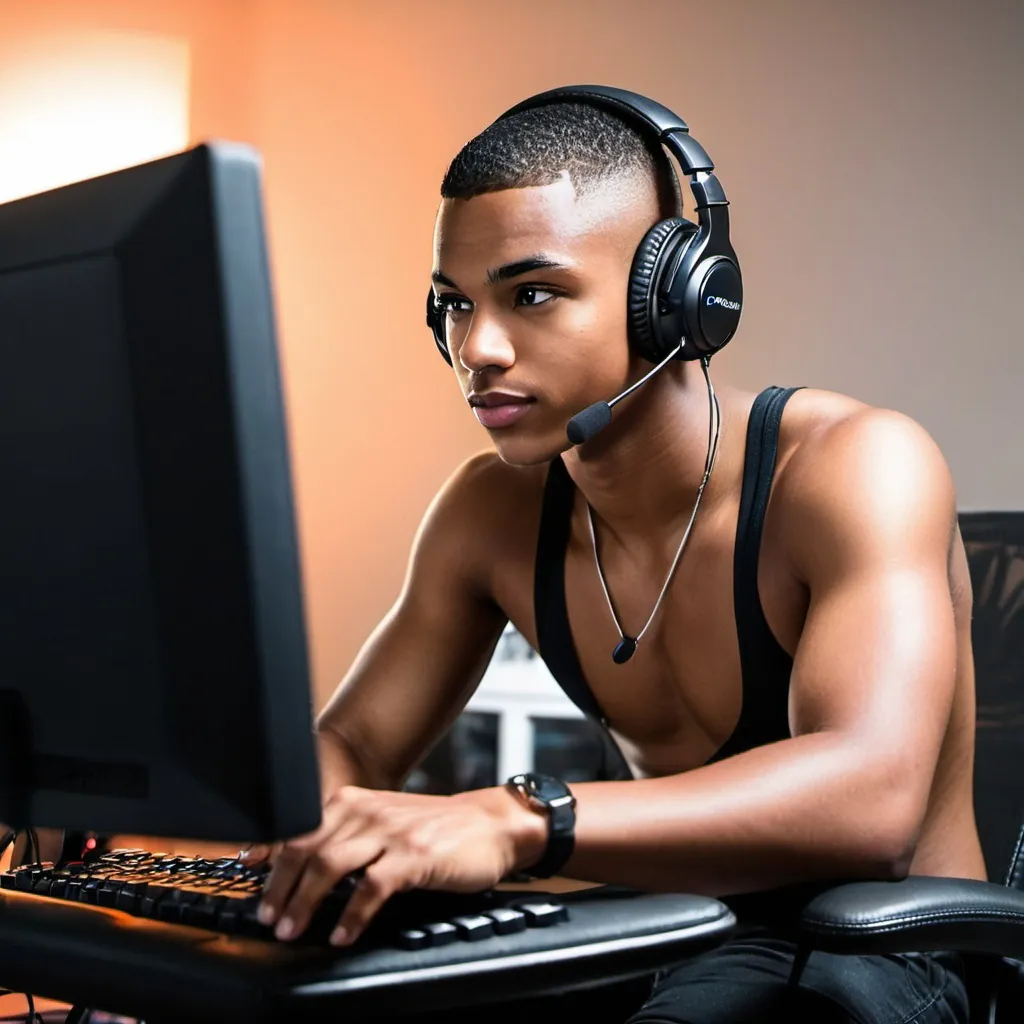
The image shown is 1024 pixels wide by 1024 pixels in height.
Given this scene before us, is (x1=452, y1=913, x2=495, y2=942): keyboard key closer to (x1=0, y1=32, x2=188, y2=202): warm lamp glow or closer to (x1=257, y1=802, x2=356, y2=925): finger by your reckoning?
(x1=257, y1=802, x2=356, y2=925): finger

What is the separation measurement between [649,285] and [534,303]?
98 millimetres

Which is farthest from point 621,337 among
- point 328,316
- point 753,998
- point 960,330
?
point 328,316

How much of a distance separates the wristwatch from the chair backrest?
582 mm

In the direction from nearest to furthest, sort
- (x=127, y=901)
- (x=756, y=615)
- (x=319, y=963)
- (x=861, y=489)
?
(x=319, y=963)
(x=127, y=901)
(x=861, y=489)
(x=756, y=615)

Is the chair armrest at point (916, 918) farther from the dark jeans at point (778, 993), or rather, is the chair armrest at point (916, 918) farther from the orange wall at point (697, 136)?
the orange wall at point (697, 136)

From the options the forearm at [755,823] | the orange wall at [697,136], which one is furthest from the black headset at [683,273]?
the orange wall at [697,136]

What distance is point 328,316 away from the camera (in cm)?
293

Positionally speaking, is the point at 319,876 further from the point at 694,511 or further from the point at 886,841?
the point at 694,511

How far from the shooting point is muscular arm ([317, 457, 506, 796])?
4.20 ft

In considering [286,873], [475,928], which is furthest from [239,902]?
[475,928]

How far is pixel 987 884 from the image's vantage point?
2.81ft

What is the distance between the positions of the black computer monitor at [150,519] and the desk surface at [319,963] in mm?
56

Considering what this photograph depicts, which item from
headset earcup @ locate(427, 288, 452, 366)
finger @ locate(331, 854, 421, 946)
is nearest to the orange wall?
headset earcup @ locate(427, 288, 452, 366)

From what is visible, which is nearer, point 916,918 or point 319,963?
point 319,963
